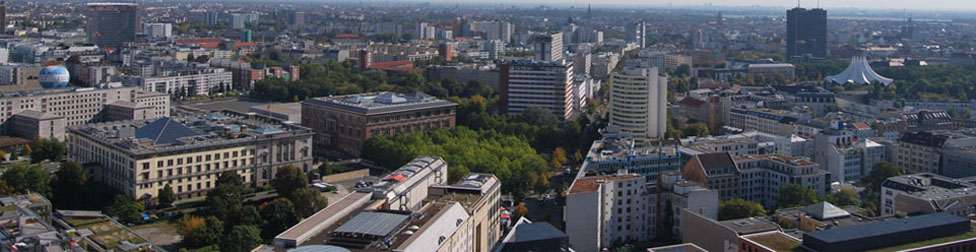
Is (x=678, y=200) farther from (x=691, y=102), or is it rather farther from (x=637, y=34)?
(x=637, y=34)

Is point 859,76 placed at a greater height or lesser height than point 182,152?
greater

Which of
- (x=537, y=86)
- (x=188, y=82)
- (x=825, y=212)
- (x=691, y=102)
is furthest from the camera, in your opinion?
(x=188, y=82)

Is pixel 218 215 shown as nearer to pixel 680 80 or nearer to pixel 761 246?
pixel 761 246

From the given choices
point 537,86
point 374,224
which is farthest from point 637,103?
point 374,224

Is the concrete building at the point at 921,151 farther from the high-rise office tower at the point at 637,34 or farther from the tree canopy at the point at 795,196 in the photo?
the high-rise office tower at the point at 637,34

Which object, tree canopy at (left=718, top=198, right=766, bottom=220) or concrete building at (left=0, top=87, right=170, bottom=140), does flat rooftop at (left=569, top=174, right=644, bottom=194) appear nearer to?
tree canopy at (left=718, top=198, right=766, bottom=220)

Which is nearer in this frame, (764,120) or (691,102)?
(764,120)

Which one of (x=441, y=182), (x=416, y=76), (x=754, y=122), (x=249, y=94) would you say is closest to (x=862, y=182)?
(x=754, y=122)

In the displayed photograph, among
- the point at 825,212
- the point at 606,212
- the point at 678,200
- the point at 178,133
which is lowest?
the point at 606,212
